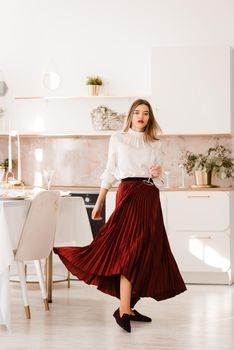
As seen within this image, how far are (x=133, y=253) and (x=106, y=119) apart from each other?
2.63 meters

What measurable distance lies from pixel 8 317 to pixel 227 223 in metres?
2.61

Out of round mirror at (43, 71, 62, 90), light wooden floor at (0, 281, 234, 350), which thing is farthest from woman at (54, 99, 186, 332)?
round mirror at (43, 71, 62, 90)

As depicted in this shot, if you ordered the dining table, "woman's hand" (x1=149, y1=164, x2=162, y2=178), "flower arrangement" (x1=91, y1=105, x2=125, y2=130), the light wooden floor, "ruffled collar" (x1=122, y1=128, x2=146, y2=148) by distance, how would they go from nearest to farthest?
1. the light wooden floor
2. the dining table
3. "woman's hand" (x1=149, y1=164, x2=162, y2=178)
4. "ruffled collar" (x1=122, y1=128, x2=146, y2=148)
5. "flower arrangement" (x1=91, y1=105, x2=125, y2=130)

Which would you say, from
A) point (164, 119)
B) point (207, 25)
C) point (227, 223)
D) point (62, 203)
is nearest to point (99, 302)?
point (62, 203)

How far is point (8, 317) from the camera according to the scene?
3914 millimetres

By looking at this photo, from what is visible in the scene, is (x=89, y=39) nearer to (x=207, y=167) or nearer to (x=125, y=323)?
(x=207, y=167)

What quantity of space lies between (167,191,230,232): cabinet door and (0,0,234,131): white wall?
115cm

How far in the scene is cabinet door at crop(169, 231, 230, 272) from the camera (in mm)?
6000

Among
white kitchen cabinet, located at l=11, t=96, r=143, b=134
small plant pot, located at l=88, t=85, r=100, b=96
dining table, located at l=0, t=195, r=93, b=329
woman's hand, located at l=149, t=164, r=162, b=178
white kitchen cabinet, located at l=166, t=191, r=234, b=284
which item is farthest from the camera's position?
white kitchen cabinet, located at l=11, t=96, r=143, b=134

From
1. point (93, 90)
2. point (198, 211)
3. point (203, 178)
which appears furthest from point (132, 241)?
point (93, 90)

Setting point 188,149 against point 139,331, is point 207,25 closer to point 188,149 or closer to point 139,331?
point 188,149

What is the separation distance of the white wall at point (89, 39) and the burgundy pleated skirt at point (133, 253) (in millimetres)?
2666

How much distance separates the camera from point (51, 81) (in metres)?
6.71

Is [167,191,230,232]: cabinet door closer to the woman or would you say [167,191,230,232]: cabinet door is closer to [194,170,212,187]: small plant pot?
[194,170,212,187]: small plant pot
